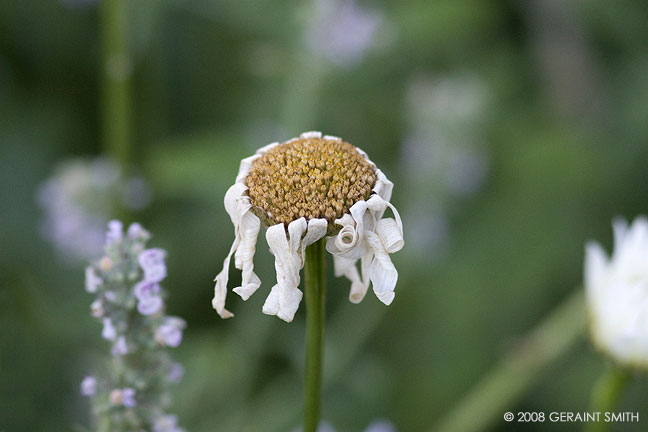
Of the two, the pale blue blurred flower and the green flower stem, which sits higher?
the pale blue blurred flower

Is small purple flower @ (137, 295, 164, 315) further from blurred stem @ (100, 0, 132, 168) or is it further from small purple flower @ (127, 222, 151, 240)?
blurred stem @ (100, 0, 132, 168)

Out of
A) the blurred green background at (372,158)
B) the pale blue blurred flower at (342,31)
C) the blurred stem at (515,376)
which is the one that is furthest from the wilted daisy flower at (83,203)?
the blurred stem at (515,376)

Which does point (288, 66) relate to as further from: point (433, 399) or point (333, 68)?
point (433, 399)

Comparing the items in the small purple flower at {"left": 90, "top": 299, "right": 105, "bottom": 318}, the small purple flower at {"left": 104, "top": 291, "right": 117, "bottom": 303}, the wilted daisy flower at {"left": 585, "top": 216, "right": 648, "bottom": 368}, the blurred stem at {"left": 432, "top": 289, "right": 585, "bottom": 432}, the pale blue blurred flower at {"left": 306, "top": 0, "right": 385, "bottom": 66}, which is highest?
the pale blue blurred flower at {"left": 306, "top": 0, "right": 385, "bottom": 66}

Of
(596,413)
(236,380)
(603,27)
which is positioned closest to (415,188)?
(236,380)

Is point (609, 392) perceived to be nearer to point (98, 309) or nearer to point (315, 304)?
point (315, 304)

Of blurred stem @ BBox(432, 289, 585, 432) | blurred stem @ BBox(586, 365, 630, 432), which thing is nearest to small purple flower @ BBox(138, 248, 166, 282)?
blurred stem @ BBox(586, 365, 630, 432)
